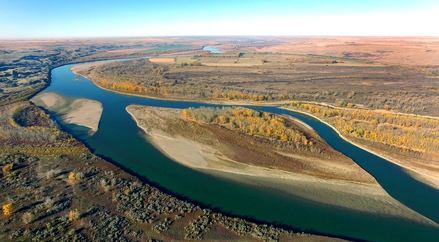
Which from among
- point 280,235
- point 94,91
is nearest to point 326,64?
point 94,91

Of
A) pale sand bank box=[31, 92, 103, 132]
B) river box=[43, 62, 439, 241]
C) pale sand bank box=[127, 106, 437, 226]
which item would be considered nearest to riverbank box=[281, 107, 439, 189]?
river box=[43, 62, 439, 241]

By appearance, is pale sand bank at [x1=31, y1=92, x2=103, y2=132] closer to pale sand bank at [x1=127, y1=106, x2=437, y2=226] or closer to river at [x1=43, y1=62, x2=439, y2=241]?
river at [x1=43, y1=62, x2=439, y2=241]

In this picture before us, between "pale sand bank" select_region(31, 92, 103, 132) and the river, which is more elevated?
"pale sand bank" select_region(31, 92, 103, 132)

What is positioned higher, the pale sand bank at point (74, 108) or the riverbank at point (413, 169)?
the pale sand bank at point (74, 108)

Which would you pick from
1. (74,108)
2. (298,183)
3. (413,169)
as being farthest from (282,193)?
(74,108)

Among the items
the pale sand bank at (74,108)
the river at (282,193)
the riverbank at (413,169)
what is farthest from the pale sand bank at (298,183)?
the pale sand bank at (74,108)

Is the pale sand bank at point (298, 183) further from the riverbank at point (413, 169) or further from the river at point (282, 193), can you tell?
the riverbank at point (413, 169)
